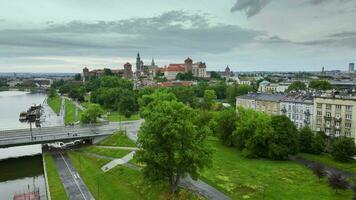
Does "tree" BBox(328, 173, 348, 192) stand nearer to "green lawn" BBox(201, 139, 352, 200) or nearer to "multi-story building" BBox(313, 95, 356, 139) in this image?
"green lawn" BBox(201, 139, 352, 200)

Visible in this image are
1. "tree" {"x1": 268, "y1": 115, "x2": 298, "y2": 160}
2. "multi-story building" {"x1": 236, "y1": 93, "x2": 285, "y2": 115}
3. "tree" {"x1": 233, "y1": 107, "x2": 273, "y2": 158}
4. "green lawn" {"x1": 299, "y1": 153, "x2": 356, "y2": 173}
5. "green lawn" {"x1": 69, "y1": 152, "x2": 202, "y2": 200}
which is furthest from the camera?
"multi-story building" {"x1": 236, "y1": 93, "x2": 285, "y2": 115}

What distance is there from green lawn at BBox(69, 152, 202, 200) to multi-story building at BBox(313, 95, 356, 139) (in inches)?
1756

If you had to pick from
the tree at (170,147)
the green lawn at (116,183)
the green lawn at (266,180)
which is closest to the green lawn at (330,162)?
the green lawn at (266,180)

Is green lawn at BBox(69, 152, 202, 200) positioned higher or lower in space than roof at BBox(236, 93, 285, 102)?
lower

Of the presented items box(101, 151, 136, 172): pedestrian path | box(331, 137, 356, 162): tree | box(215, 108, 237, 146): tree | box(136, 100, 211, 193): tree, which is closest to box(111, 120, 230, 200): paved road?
box(136, 100, 211, 193): tree

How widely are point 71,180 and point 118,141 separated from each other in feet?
72.4

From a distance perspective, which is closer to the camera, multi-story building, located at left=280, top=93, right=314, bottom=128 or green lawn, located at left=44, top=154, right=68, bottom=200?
green lawn, located at left=44, top=154, right=68, bottom=200

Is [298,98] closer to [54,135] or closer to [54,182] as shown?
[54,135]

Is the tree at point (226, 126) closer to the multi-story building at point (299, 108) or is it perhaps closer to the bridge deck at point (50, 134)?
the multi-story building at point (299, 108)

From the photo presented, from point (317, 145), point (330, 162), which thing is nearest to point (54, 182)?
point (330, 162)

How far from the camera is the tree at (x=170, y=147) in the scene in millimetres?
37531

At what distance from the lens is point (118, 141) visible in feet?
234

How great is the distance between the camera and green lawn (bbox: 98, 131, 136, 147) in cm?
6944

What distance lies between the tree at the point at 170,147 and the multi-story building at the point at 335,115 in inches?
1718
